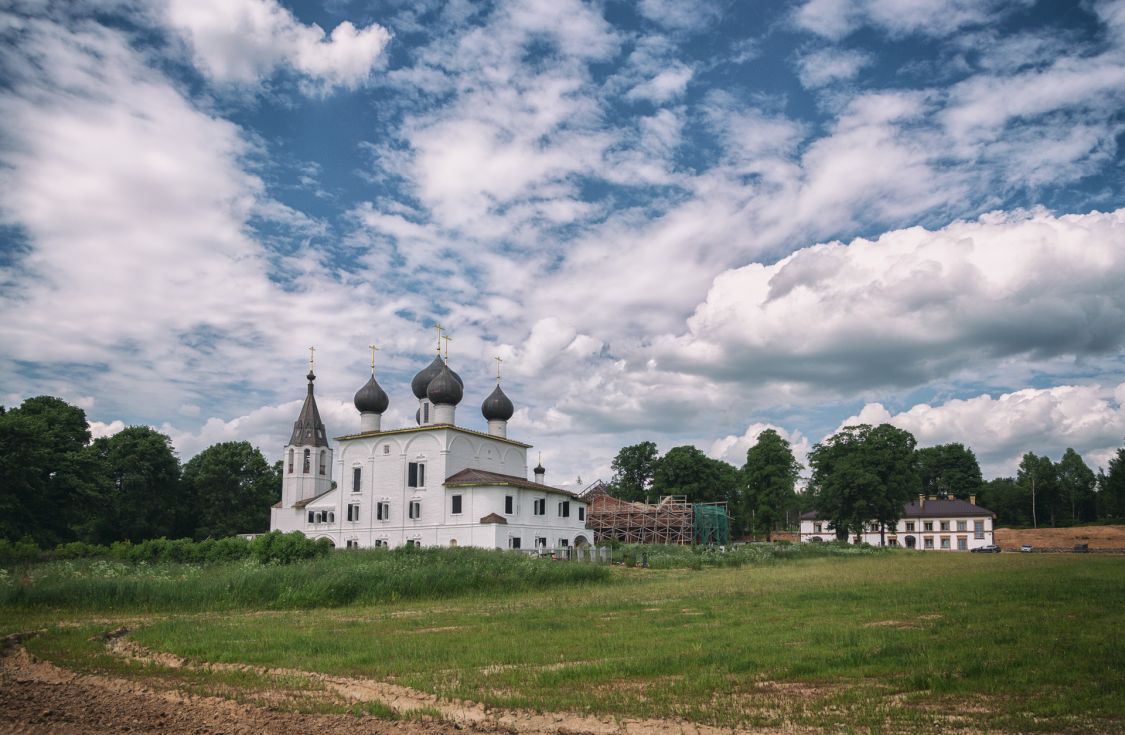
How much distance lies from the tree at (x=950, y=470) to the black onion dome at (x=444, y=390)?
280 ft

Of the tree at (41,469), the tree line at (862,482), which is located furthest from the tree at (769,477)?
the tree at (41,469)

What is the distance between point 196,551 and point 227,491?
42.9 m

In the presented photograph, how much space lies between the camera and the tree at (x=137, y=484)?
70.5 metres

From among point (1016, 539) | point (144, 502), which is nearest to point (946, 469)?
point (1016, 539)

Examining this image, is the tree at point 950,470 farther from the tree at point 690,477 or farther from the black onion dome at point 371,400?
the black onion dome at point 371,400

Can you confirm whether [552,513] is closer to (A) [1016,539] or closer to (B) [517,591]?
(B) [517,591]

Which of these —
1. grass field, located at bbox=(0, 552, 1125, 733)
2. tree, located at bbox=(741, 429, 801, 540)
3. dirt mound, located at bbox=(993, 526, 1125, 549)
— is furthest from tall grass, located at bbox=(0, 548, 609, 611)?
dirt mound, located at bbox=(993, 526, 1125, 549)

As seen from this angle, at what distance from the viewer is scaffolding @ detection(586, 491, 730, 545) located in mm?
73125

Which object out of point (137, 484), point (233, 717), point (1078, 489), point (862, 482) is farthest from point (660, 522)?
point (1078, 489)

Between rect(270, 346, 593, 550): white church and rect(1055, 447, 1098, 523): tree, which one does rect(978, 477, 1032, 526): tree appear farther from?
rect(270, 346, 593, 550): white church

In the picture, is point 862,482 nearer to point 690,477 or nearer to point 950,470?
point 690,477

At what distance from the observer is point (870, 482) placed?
73188 millimetres

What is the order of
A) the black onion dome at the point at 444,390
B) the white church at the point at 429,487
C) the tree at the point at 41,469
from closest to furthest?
the tree at the point at 41,469 → the white church at the point at 429,487 → the black onion dome at the point at 444,390

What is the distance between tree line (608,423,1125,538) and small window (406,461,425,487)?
36.4 m
